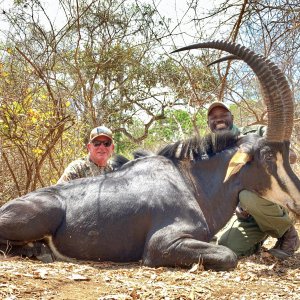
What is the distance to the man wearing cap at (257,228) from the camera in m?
5.54

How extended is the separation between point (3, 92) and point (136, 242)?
4.58m

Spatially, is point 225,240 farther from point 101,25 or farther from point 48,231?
point 101,25

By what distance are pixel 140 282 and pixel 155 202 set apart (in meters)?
1.31

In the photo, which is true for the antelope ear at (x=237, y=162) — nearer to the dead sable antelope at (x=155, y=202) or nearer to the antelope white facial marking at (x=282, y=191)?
the dead sable antelope at (x=155, y=202)

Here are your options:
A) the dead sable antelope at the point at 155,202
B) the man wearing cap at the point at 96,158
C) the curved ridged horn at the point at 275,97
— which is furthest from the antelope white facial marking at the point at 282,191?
the man wearing cap at the point at 96,158

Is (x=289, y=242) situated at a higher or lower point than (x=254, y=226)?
lower

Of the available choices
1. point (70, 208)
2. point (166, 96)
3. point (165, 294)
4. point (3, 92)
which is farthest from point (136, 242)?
point (166, 96)

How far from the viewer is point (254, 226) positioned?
6.09 metres

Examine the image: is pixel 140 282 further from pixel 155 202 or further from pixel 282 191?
pixel 282 191

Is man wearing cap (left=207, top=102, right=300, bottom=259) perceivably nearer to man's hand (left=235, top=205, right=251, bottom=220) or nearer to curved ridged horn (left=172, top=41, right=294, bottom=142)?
man's hand (left=235, top=205, right=251, bottom=220)

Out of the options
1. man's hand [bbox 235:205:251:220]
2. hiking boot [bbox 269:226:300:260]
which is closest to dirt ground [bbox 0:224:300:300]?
hiking boot [bbox 269:226:300:260]

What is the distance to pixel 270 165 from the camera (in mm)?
5152

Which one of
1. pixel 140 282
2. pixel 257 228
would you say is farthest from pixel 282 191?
pixel 140 282

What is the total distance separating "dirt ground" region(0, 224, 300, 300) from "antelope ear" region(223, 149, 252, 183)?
1.01 m
